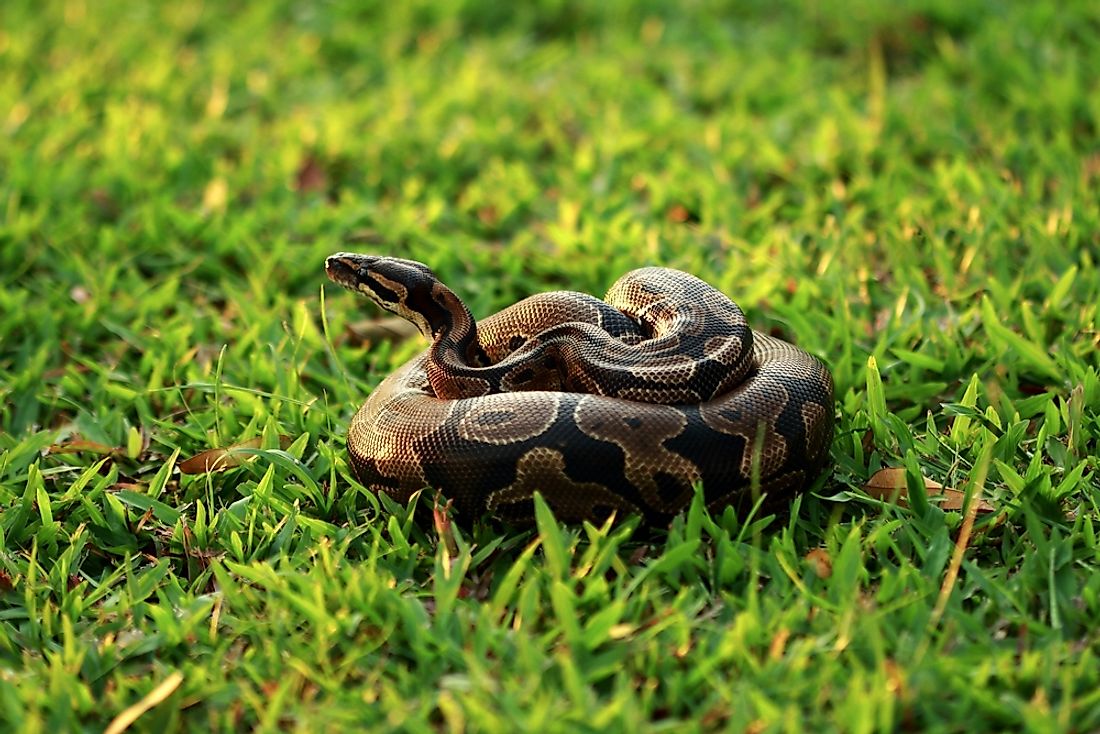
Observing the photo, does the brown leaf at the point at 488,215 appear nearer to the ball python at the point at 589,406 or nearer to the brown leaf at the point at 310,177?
the brown leaf at the point at 310,177

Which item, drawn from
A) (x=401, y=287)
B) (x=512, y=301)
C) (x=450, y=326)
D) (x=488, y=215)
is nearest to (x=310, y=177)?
(x=488, y=215)

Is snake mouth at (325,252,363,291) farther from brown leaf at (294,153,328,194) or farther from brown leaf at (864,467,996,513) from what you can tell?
brown leaf at (294,153,328,194)

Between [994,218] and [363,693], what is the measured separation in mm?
3928

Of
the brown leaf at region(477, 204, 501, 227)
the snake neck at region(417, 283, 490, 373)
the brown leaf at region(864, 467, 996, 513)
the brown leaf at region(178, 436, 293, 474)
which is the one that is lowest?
the brown leaf at region(864, 467, 996, 513)

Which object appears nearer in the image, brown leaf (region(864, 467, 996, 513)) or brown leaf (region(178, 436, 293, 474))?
brown leaf (region(864, 467, 996, 513))

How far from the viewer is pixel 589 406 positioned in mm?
3713

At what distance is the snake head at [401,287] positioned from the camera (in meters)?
4.33

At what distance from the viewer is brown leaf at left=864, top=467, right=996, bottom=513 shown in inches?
152

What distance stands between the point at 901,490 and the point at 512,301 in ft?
7.22

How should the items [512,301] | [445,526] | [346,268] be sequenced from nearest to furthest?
1. [445,526]
2. [346,268]
3. [512,301]

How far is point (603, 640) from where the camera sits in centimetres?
328

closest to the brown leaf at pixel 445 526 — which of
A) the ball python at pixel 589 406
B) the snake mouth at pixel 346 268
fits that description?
the ball python at pixel 589 406

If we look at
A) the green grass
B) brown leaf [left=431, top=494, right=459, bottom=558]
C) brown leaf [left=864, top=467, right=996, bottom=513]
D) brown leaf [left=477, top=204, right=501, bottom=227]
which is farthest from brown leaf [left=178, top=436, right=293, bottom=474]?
brown leaf [left=477, top=204, right=501, bottom=227]

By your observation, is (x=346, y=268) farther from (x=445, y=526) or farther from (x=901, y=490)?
(x=901, y=490)
